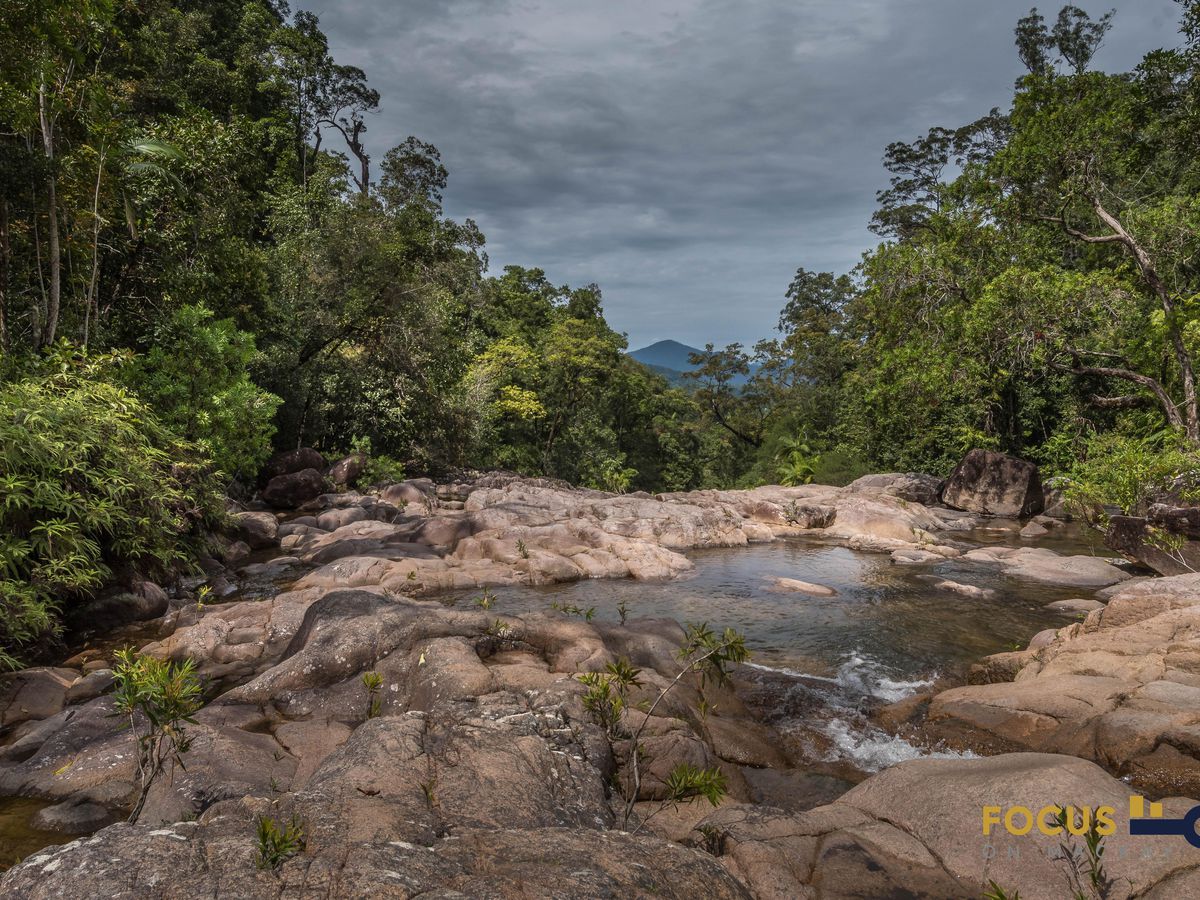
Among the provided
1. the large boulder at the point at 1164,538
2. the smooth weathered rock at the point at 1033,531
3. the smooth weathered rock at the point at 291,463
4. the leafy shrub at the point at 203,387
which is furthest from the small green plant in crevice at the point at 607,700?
the smooth weathered rock at the point at 1033,531

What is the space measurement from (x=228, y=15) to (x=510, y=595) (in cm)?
3973

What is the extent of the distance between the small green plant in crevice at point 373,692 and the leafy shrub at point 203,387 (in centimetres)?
1058

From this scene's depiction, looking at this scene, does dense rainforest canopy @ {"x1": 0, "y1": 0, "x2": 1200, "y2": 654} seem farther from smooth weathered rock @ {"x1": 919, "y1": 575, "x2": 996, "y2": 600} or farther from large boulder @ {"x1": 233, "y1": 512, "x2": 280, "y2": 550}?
smooth weathered rock @ {"x1": 919, "y1": 575, "x2": 996, "y2": 600}

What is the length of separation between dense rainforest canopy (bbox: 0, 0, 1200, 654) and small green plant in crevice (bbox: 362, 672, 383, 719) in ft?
14.8

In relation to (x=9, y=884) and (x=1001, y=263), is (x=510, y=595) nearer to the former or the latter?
(x=9, y=884)

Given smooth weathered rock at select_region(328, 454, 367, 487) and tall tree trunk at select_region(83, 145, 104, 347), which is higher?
tall tree trunk at select_region(83, 145, 104, 347)

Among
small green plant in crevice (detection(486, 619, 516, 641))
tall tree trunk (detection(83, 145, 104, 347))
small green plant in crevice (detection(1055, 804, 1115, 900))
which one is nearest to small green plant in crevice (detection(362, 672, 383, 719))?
small green plant in crevice (detection(486, 619, 516, 641))

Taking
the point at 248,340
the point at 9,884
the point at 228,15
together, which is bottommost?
the point at 9,884

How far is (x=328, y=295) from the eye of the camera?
2319 cm

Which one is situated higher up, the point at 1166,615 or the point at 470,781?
the point at 1166,615

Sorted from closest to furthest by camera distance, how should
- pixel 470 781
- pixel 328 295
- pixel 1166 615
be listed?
1. pixel 470 781
2. pixel 1166 615
3. pixel 328 295

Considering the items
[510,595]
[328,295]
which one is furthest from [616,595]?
[328,295]

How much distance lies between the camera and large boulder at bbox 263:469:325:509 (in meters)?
20.1

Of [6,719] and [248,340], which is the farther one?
[248,340]
